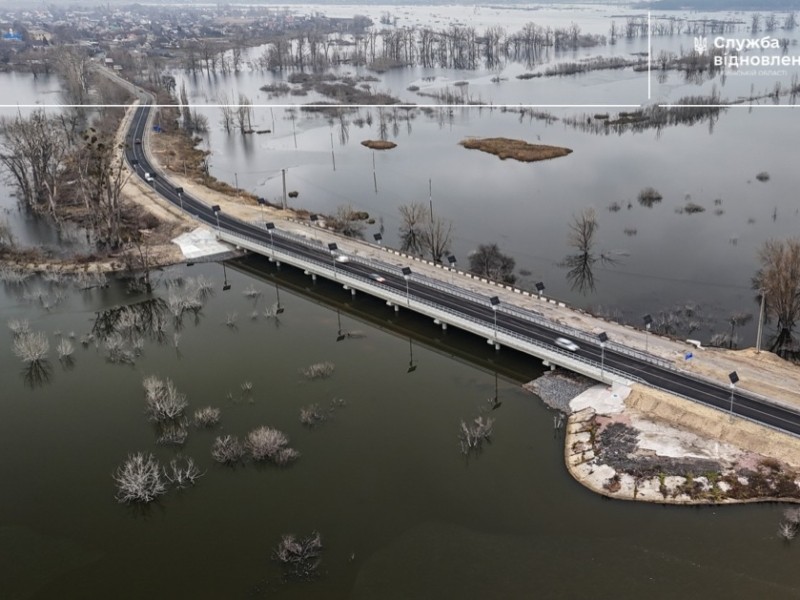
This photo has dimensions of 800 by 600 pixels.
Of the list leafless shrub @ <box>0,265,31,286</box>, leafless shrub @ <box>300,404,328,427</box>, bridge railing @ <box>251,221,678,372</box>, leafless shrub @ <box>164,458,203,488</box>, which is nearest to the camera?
leafless shrub @ <box>164,458,203,488</box>

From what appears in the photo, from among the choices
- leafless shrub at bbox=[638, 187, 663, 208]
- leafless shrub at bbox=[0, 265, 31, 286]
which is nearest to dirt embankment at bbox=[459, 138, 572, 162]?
leafless shrub at bbox=[638, 187, 663, 208]

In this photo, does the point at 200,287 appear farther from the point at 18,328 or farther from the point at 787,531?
the point at 787,531

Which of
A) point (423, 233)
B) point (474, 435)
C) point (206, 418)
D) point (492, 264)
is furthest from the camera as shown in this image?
point (423, 233)

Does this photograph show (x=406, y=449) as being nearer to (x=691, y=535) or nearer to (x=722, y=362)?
(x=691, y=535)

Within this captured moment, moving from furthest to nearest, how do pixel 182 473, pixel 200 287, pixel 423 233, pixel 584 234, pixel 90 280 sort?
pixel 423 233 → pixel 584 234 → pixel 90 280 → pixel 200 287 → pixel 182 473

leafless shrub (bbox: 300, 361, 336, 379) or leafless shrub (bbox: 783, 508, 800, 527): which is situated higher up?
leafless shrub (bbox: 300, 361, 336, 379)

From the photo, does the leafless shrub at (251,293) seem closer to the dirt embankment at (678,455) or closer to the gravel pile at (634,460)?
the dirt embankment at (678,455)

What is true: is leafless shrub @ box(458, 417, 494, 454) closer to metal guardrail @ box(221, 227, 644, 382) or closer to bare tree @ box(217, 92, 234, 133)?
metal guardrail @ box(221, 227, 644, 382)

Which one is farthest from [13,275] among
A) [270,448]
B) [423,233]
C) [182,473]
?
[270,448]
